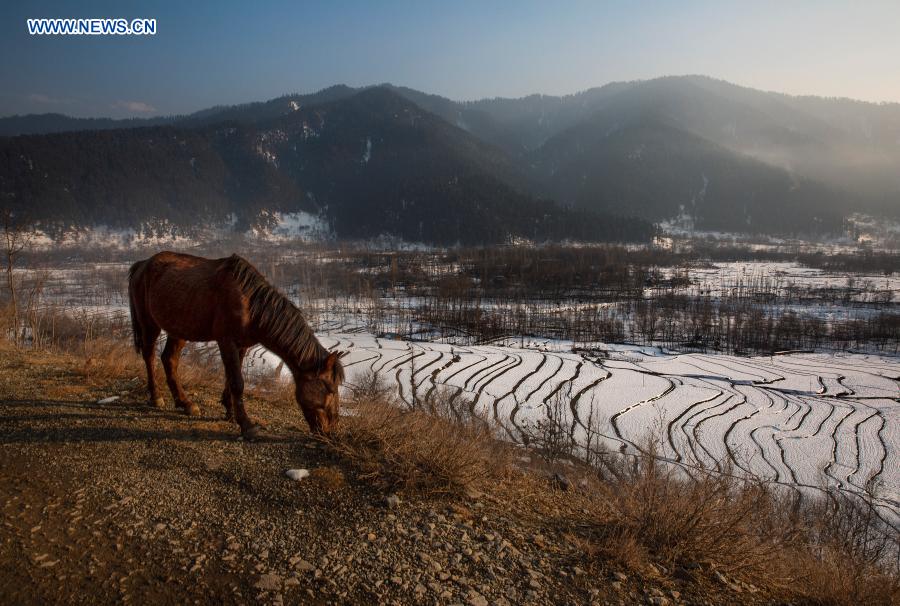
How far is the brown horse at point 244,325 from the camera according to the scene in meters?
4.62

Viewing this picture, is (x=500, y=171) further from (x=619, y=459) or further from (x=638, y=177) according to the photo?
(x=619, y=459)

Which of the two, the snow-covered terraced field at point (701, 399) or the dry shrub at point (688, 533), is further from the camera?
the snow-covered terraced field at point (701, 399)

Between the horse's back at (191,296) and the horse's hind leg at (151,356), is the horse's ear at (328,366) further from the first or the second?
the horse's hind leg at (151,356)

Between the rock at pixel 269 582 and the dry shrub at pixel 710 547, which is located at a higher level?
the rock at pixel 269 582

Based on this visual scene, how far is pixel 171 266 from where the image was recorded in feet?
17.1

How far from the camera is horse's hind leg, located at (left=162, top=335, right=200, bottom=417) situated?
5359mm

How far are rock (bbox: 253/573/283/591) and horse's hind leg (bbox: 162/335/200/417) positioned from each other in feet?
10.1

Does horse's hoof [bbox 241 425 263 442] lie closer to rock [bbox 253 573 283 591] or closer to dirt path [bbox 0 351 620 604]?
dirt path [bbox 0 351 620 604]

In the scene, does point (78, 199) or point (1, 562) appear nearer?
point (1, 562)

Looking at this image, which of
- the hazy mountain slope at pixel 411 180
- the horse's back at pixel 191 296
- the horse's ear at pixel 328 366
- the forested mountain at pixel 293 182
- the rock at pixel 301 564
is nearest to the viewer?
the rock at pixel 301 564

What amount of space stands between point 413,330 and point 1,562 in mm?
37729

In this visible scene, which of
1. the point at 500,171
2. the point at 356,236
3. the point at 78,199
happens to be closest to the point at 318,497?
the point at 78,199

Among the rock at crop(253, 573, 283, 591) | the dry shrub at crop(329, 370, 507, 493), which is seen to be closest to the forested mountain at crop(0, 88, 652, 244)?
the dry shrub at crop(329, 370, 507, 493)

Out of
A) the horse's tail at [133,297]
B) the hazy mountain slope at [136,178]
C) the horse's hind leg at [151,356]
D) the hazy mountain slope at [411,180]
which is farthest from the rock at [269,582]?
the hazy mountain slope at [411,180]
